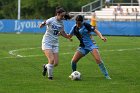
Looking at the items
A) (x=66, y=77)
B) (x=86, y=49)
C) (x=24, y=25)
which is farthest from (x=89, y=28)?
(x=24, y=25)

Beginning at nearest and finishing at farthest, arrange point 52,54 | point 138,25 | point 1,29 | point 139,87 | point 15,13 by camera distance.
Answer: point 139,87
point 52,54
point 138,25
point 1,29
point 15,13

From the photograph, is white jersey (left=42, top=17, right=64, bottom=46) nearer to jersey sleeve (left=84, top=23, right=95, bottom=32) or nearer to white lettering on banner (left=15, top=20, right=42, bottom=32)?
jersey sleeve (left=84, top=23, right=95, bottom=32)

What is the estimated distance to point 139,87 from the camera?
13102mm

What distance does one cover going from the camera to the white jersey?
1491 cm

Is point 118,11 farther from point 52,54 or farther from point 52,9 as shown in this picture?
point 52,54

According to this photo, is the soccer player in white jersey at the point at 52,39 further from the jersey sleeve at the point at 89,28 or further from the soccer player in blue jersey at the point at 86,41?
the jersey sleeve at the point at 89,28

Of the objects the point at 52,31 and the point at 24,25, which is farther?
the point at 24,25

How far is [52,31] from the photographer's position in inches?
590

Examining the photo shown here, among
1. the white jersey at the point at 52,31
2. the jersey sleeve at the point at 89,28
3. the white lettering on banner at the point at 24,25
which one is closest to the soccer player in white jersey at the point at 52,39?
the white jersey at the point at 52,31

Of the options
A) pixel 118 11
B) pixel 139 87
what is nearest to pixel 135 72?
pixel 139 87

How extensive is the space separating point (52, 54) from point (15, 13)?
2696 inches

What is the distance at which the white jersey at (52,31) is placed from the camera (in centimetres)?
1491

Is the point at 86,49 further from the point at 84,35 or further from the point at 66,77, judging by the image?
the point at 66,77

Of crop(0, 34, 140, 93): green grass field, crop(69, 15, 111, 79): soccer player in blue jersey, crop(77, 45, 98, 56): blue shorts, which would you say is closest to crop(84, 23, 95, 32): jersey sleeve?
crop(69, 15, 111, 79): soccer player in blue jersey
